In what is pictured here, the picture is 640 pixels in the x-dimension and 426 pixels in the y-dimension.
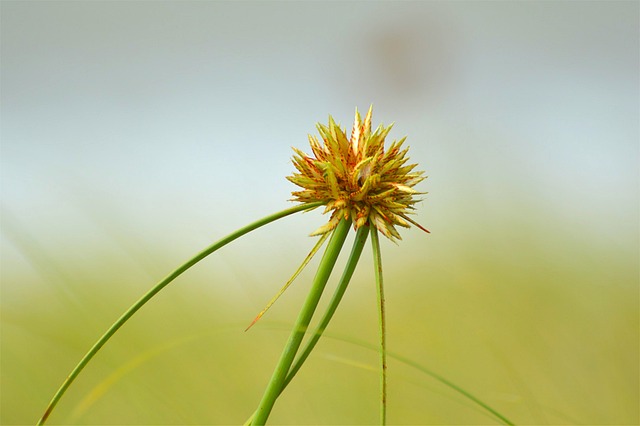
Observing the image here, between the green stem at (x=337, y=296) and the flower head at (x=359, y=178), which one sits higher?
the flower head at (x=359, y=178)

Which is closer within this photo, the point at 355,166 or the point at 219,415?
the point at 355,166

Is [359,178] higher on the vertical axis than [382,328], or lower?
higher

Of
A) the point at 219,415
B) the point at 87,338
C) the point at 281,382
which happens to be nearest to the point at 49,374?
the point at 87,338

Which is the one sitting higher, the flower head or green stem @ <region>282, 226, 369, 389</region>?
the flower head

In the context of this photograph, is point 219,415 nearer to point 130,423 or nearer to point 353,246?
point 130,423

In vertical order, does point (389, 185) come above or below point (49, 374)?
above
